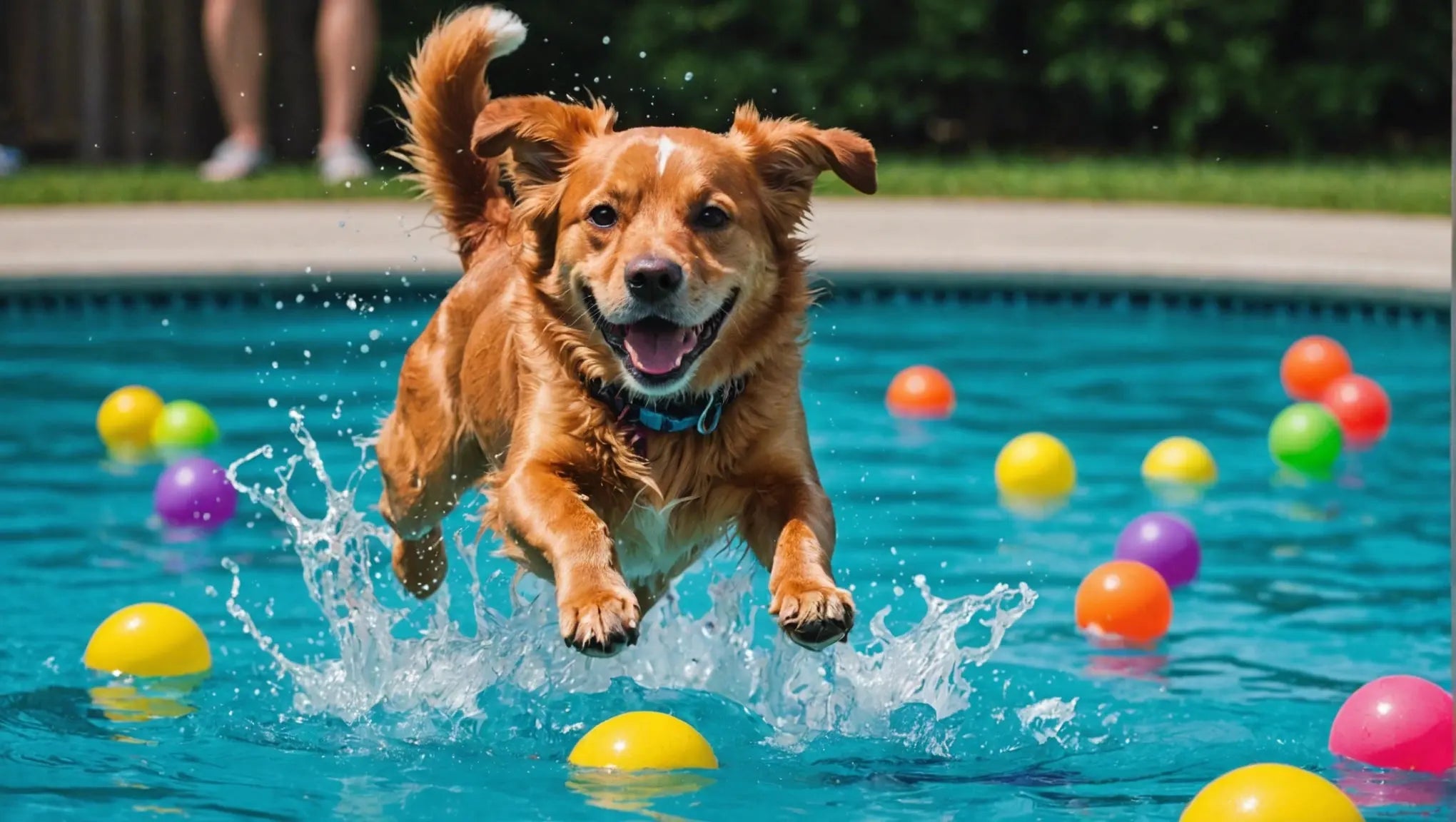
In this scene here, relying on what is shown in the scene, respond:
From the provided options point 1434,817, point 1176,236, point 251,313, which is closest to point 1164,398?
point 1176,236

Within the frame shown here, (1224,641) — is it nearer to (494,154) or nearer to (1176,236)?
(494,154)

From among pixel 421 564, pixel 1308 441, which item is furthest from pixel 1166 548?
pixel 421 564

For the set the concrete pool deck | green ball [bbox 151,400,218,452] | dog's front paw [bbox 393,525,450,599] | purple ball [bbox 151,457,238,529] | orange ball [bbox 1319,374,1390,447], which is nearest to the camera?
dog's front paw [bbox 393,525,450,599]

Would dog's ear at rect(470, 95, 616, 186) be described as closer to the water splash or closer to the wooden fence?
the water splash

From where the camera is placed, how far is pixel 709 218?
13.3ft

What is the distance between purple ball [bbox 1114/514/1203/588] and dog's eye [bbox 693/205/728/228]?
243 cm

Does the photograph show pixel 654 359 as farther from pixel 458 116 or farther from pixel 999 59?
pixel 999 59

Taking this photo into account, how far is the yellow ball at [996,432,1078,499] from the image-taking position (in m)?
7.06

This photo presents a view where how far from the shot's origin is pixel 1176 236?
1058cm

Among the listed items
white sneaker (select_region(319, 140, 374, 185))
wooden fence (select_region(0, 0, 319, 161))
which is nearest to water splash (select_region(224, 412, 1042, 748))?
white sneaker (select_region(319, 140, 374, 185))

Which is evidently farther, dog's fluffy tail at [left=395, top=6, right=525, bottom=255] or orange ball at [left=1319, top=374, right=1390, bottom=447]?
orange ball at [left=1319, top=374, right=1390, bottom=447]

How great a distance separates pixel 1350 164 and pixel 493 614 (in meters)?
10.5

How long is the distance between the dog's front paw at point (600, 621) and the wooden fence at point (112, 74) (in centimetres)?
1078

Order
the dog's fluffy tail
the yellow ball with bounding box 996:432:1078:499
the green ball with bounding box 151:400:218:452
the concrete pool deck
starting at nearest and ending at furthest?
the dog's fluffy tail
the yellow ball with bounding box 996:432:1078:499
the green ball with bounding box 151:400:218:452
the concrete pool deck
